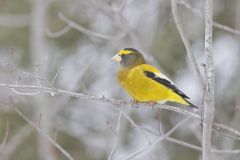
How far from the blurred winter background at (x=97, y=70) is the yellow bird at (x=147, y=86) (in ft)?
6.91

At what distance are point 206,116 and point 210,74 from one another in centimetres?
28

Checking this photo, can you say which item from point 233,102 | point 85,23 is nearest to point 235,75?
point 233,102

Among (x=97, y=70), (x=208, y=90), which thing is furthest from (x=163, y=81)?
(x=97, y=70)

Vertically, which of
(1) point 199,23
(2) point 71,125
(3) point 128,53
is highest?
(1) point 199,23

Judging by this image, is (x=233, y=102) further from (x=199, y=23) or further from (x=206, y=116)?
(x=206, y=116)

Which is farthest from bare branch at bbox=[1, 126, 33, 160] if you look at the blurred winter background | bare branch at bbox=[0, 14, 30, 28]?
bare branch at bbox=[0, 14, 30, 28]

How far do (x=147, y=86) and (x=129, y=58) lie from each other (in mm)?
585

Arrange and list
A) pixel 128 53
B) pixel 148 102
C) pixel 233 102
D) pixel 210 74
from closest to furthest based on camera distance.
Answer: pixel 210 74 → pixel 148 102 → pixel 128 53 → pixel 233 102

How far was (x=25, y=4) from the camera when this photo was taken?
397 inches

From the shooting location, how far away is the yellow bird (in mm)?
5707

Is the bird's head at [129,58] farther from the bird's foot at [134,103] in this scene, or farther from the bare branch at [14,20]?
A: the bare branch at [14,20]

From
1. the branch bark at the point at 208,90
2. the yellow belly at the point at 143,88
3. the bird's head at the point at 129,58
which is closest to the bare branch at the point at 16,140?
the bird's head at the point at 129,58

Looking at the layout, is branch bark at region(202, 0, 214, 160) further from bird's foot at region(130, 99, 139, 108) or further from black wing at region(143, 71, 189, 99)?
black wing at region(143, 71, 189, 99)

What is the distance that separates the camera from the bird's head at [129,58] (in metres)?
6.16
